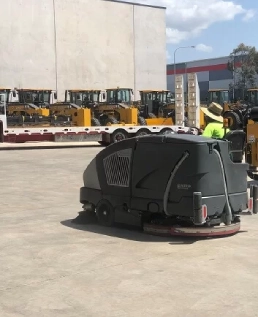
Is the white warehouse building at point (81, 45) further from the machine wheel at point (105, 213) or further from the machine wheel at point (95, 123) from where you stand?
the machine wheel at point (105, 213)

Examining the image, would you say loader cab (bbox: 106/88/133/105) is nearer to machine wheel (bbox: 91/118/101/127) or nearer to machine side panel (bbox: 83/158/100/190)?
machine wheel (bbox: 91/118/101/127)

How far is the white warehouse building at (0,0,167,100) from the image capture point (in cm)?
4303

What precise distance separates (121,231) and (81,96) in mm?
26041

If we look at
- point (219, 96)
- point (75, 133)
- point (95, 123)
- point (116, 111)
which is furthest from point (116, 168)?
point (219, 96)

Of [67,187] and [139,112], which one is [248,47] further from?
[67,187]

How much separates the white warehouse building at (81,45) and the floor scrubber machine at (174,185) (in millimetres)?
36516

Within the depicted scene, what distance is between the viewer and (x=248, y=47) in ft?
228

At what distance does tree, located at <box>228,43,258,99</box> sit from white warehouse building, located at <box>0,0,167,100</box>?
1899 centimetres

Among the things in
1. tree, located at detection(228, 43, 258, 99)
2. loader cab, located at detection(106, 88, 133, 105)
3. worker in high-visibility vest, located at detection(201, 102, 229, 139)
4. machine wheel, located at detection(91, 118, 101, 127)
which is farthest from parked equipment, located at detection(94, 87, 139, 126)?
tree, located at detection(228, 43, 258, 99)

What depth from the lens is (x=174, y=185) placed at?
675 centimetres

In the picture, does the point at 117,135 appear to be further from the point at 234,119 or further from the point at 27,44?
the point at 27,44

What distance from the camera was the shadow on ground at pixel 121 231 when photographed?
6918mm

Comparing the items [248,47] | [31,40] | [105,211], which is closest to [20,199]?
[105,211]

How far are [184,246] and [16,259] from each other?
205 cm
